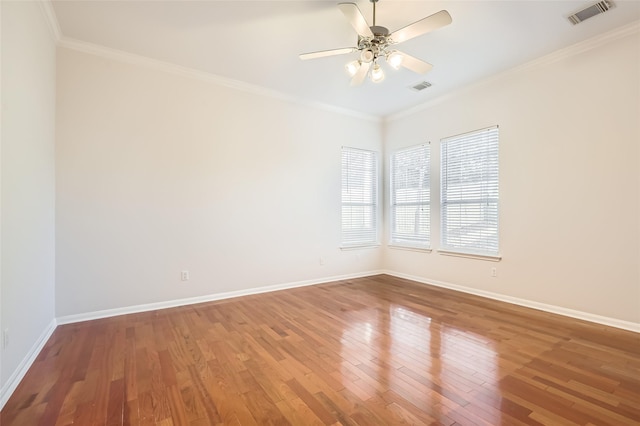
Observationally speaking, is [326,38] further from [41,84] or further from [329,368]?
[329,368]

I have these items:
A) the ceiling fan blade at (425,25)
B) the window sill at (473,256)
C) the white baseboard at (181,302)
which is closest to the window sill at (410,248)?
the window sill at (473,256)

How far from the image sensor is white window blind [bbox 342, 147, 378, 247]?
521 centimetres

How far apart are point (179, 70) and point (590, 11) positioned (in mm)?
4334

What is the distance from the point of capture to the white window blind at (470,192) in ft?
13.0

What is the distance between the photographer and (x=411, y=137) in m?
5.07

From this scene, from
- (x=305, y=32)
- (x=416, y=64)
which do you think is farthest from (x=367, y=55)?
(x=305, y=32)

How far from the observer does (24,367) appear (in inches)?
83.6

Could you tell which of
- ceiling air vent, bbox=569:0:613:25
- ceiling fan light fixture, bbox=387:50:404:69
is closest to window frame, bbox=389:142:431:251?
ceiling air vent, bbox=569:0:613:25

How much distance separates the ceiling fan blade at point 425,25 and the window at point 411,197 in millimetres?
2720

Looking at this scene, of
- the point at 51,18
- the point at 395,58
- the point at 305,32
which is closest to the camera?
the point at 395,58

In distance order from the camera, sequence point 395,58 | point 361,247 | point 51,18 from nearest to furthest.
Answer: point 395,58
point 51,18
point 361,247

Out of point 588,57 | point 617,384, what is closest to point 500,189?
point 588,57

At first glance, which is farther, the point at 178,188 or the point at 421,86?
the point at 421,86

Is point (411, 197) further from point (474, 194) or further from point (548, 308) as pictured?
point (548, 308)
